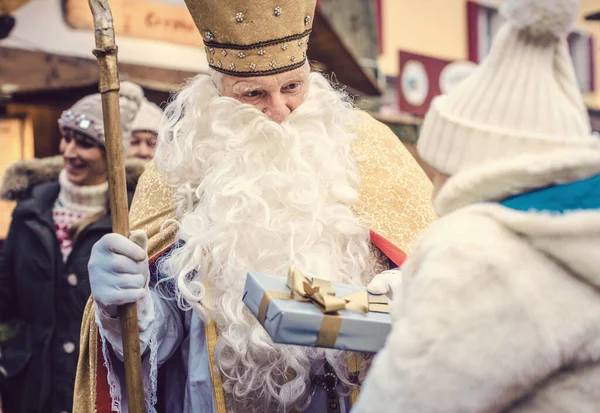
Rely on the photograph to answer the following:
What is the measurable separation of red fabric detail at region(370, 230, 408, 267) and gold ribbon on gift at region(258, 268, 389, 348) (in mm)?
501

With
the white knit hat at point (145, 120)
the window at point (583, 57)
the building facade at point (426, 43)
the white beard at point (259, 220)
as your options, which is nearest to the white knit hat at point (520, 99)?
the white beard at point (259, 220)

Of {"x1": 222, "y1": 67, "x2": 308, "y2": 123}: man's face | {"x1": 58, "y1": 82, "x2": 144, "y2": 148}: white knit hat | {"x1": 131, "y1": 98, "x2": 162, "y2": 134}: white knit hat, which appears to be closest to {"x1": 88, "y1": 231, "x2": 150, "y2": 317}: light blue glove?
{"x1": 222, "y1": 67, "x2": 308, "y2": 123}: man's face

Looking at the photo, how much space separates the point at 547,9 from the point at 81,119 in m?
2.82

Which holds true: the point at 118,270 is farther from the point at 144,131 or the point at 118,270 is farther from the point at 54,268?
the point at 144,131

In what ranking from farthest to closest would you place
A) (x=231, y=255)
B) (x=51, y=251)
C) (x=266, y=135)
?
(x=51, y=251) → (x=266, y=135) → (x=231, y=255)

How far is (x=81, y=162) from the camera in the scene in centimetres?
373

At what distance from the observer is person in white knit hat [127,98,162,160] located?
4.29 m

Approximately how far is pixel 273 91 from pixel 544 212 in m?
1.23

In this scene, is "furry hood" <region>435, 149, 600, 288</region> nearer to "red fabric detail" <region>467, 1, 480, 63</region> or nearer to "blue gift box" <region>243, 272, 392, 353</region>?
"blue gift box" <region>243, 272, 392, 353</region>

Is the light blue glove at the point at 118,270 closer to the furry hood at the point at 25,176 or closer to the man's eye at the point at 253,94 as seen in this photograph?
the man's eye at the point at 253,94

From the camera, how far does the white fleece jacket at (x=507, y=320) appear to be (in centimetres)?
122

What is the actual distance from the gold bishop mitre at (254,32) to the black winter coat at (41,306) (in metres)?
1.49

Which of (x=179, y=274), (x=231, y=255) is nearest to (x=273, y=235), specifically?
(x=231, y=255)

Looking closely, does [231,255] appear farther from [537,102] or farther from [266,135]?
[537,102]
